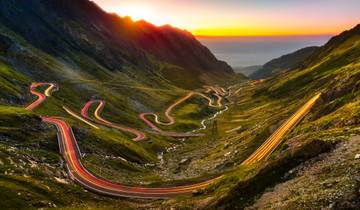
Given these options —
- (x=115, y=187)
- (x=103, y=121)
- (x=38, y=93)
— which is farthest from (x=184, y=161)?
(x=38, y=93)

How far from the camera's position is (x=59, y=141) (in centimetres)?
10094

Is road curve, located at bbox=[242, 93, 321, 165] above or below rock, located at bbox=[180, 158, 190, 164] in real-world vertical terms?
above

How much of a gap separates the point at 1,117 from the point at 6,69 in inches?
3523

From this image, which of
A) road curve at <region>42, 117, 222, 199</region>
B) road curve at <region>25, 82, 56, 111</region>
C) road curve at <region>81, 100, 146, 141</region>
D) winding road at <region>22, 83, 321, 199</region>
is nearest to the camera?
road curve at <region>42, 117, 222, 199</region>

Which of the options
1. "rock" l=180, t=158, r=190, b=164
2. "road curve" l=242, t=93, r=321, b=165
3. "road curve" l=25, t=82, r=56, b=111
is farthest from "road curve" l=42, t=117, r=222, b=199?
"road curve" l=25, t=82, r=56, b=111

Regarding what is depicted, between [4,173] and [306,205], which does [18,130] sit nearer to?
[4,173]

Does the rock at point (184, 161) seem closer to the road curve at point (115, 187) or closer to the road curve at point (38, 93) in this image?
the road curve at point (115, 187)

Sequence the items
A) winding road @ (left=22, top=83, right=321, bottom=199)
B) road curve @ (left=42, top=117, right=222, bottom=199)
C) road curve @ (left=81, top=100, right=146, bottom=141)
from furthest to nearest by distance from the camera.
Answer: road curve @ (left=81, top=100, right=146, bottom=141)
winding road @ (left=22, top=83, right=321, bottom=199)
road curve @ (left=42, top=117, right=222, bottom=199)

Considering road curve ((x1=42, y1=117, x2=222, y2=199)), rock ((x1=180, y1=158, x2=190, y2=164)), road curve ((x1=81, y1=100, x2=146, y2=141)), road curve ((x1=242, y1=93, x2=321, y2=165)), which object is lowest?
rock ((x1=180, y1=158, x2=190, y2=164))

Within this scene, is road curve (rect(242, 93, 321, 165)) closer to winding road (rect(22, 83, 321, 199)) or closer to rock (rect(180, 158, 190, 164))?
winding road (rect(22, 83, 321, 199))

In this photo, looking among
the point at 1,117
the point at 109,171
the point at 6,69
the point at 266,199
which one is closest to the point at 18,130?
the point at 1,117

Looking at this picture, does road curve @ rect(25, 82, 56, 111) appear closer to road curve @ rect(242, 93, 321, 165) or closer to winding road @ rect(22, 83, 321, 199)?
winding road @ rect(22, 83, 321, 199)

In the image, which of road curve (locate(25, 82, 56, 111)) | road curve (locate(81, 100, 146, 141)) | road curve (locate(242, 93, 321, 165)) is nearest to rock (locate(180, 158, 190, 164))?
road curve (locate(242, 93, 321, 165))

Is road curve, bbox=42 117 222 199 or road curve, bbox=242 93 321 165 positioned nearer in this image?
road curve, bbox=42 117 222 199
